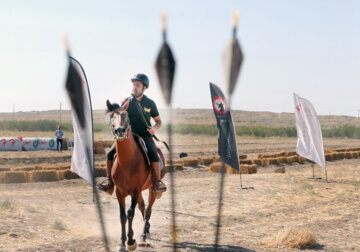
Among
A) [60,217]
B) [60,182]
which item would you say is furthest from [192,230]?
[60,182]

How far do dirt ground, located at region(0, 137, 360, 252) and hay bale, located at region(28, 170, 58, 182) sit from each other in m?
0.99

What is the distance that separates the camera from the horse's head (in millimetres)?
8383

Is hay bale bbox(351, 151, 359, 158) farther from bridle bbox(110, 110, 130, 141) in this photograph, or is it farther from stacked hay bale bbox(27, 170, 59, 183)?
bridle bbox(110, 110, 130, 141)

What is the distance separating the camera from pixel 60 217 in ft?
45.0

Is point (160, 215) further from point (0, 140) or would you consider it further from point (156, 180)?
point (0, 140)

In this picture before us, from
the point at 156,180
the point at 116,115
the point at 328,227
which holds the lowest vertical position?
the point at 328,227

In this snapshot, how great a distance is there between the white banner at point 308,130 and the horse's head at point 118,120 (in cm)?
1472

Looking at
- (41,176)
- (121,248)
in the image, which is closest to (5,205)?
(121,248)

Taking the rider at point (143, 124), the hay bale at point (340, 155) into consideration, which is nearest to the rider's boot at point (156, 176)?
the rider at point (143, 124)

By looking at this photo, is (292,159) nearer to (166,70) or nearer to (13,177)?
(13,177)

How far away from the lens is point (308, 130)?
21875mm

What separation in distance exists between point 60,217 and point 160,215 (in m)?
2.93

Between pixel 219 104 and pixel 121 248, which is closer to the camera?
pixel 121 248

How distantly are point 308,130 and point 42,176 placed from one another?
41.7 ft
